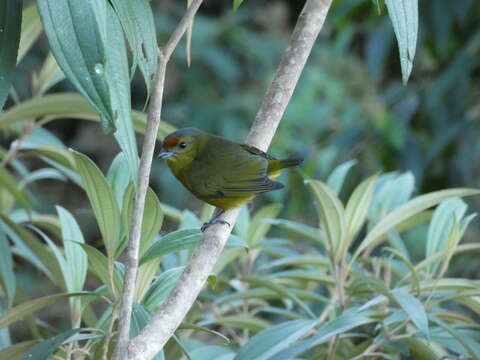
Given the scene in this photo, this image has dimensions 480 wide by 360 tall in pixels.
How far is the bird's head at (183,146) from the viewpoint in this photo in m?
2.37

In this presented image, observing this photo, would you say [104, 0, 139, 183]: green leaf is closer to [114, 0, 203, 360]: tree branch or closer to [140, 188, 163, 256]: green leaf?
[114, 0, 203, 360]: tree branch

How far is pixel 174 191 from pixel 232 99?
1.00 metres

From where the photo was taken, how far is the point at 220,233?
1.33 m

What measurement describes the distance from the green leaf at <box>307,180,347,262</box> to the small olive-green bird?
20.5 inches

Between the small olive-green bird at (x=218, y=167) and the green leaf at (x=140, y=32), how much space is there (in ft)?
3.57

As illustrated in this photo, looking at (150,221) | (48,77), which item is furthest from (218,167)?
A: (150,221)

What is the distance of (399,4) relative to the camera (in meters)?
1.14

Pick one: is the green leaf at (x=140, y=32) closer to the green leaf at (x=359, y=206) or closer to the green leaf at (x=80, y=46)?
the green leaf at (x=80, y=46)

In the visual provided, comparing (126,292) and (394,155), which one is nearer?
(126,292)

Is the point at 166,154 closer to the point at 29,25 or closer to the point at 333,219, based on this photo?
the point at 29,25

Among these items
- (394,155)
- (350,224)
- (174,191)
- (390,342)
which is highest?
(350,224)

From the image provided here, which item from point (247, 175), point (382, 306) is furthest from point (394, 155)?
point (382, 306)

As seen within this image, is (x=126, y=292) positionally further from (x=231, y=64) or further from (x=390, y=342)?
(x=231, y=64)

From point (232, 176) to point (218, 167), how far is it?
0.06m
